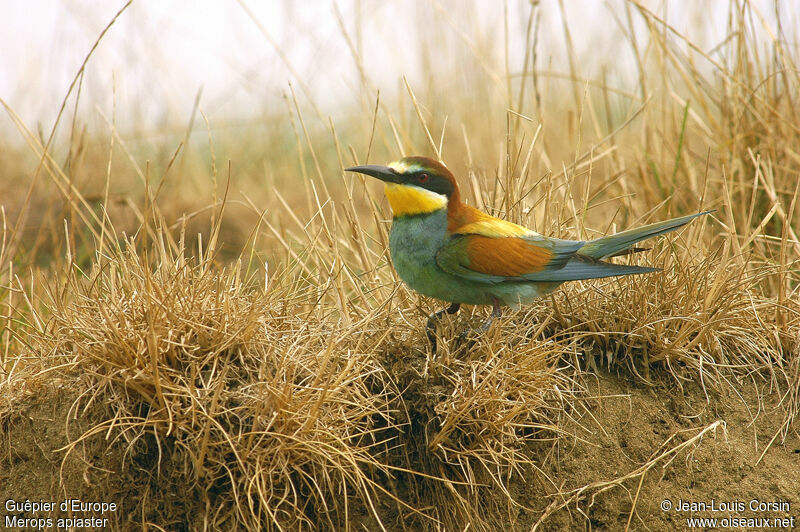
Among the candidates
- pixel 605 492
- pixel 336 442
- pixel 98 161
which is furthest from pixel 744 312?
pixel 98 161

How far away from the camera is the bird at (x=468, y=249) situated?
8.70ft

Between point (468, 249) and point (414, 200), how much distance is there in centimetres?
28

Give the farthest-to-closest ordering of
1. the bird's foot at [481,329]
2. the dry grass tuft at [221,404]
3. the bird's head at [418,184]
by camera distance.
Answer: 1. the bird's head at [418,184]
2. the bird's foot at [481,329]
3. the dry grass tuft at [221,404]

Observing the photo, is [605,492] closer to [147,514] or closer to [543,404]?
[543,404]

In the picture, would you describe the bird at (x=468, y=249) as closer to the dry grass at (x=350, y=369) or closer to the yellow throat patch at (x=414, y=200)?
the yellow throat patch at (x=414, y=200)

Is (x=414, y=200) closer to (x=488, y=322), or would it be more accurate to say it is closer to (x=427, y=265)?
(x=427, y=265)

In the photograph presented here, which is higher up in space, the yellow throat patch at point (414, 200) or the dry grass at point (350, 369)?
the yellow throat patch at point (414, 200)

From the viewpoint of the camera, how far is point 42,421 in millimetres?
2391

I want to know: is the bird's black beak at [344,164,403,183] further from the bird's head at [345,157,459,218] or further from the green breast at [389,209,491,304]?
the green breast at [389,209,491,304]

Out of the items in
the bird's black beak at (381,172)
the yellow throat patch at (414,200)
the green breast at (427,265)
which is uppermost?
the bird's black beak at (381,172)

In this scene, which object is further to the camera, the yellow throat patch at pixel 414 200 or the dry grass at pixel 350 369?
the yellow throat patch at pixel 414 200

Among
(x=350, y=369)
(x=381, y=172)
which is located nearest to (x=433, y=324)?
(x=350, y=369)

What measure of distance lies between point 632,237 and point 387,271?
1.07 m

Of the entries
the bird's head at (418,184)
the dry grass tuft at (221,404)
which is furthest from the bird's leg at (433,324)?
the bird's head at (418,184)
